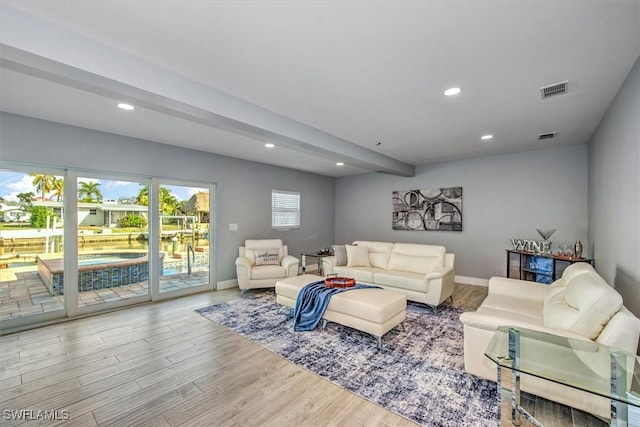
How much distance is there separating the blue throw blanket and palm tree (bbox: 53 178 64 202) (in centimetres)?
348

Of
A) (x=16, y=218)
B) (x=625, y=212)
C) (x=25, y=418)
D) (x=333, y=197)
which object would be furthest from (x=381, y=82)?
(x=333, y=197)

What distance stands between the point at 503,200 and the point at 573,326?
151 inches

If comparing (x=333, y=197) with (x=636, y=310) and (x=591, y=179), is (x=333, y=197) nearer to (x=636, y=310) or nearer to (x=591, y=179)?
(x=591, y=179)

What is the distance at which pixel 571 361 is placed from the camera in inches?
64.4

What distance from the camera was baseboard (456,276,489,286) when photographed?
17.7ft

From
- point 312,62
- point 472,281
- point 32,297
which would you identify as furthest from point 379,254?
point 32,297

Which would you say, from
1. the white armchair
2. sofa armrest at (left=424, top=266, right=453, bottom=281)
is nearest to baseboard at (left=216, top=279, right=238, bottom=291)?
the white armchair

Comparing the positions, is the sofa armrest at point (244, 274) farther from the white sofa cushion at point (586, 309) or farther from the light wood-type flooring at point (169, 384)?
the white sofa cushion at point (586, 309)

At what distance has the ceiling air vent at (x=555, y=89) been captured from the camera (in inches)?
98.2

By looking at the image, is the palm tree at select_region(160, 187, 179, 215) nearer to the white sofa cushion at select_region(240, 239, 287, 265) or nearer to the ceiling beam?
the white sofa cushion at select_region(240, 239, 287, 265)

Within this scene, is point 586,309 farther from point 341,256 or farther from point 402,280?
point 341,256

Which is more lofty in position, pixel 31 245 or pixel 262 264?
pixel 31 245

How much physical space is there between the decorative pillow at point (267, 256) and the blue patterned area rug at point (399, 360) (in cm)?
126

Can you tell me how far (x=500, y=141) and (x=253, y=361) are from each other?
15.4 ft
